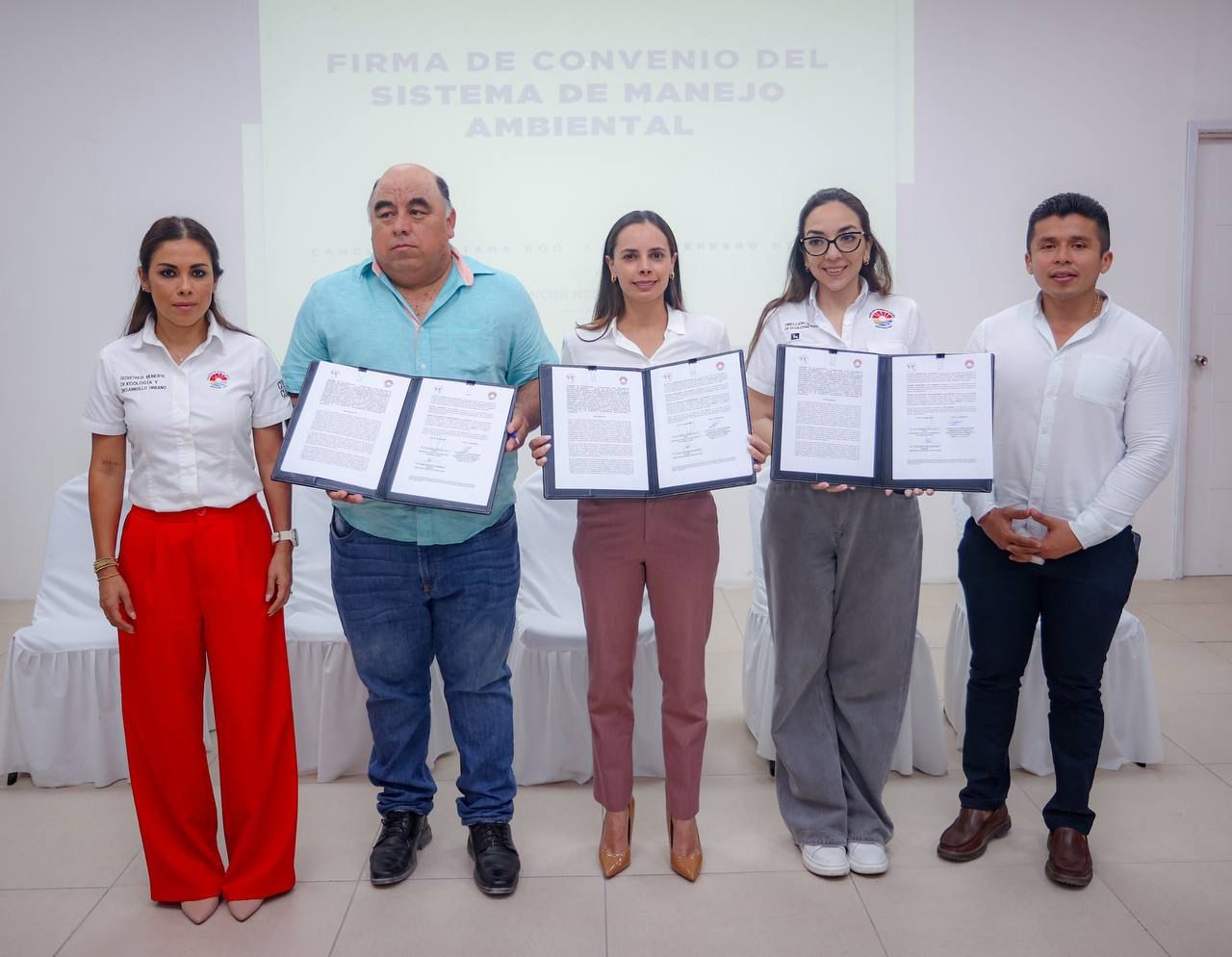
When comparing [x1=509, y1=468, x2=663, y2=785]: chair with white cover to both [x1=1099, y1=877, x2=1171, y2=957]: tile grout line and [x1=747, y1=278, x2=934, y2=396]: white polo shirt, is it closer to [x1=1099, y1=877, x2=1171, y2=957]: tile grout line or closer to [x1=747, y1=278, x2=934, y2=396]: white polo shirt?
[x1=747, y1=278, x2=934, y2=396]: white polo shirt

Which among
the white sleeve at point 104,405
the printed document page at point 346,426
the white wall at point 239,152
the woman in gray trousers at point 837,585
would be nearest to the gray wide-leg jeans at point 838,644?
the woman in gray trousers at point 837,585

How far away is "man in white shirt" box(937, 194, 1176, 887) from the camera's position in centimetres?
209

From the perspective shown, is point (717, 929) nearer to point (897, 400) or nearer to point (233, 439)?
point (897, 400)

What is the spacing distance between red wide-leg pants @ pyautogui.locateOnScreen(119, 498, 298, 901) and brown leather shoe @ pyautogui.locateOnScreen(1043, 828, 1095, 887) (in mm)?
1767

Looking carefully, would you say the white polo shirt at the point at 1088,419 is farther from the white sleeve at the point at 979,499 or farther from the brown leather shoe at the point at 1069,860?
the brown leather shoe at the point at 1069,860

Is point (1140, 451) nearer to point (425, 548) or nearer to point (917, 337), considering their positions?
point (917, 337)

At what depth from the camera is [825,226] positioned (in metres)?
2.12

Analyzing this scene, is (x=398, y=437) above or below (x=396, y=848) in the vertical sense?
above

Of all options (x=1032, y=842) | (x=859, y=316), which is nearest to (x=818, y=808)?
(x=1032, y=842)

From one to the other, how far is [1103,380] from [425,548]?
156cm

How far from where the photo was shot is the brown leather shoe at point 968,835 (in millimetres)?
2285

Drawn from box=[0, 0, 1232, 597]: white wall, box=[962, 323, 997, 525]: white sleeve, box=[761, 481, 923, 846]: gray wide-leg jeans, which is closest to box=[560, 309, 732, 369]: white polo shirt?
box=[761, 481, 923, 846]: gray wide-leg jeans

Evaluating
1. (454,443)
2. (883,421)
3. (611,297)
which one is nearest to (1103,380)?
(883,421)

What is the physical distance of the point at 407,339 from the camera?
213cm
